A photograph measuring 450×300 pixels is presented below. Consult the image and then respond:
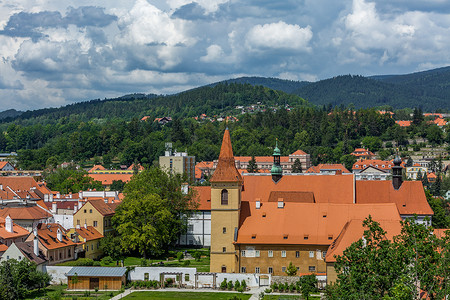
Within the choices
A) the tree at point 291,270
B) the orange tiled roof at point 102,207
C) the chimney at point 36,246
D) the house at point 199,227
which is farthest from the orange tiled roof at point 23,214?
the tree at point 291,270

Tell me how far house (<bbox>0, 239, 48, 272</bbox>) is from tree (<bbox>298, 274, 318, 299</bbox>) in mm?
24259

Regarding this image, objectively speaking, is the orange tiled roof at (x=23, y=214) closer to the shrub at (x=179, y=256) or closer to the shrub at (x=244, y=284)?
the shrub at (x=179, y=256)

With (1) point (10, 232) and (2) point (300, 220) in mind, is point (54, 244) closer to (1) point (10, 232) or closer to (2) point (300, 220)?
(1) point (10, 232)

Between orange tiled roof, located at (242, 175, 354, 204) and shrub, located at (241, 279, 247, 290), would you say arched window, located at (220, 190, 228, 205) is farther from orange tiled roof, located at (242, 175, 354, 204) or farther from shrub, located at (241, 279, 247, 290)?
orange tiled roof, located at (242, 175, 354, 204)

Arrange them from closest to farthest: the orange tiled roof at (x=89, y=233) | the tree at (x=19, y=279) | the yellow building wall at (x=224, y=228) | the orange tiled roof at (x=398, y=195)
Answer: the tree at (x=19, y=279) < the yellow building wall at (x=224, y=228) < the orange tiled roof at (x=89, y=233) < the orange tiled roof at (x=398, y=195)

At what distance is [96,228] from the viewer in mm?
76750

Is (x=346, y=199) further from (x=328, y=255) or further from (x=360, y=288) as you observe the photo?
(x=360, y=288)

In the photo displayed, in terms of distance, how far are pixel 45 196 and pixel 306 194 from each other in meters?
48.4

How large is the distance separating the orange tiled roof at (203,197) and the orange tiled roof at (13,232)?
2109 centimetres

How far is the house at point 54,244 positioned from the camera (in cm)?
6462

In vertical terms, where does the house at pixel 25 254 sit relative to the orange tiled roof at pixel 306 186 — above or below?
below

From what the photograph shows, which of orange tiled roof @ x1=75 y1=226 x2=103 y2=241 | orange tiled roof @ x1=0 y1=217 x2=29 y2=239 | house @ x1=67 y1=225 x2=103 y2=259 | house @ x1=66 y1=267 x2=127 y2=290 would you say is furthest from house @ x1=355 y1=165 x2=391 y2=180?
house @ x1=66 y1=267 x2=127 y2=290

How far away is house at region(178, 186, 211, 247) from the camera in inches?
3246

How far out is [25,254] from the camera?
200 ft
